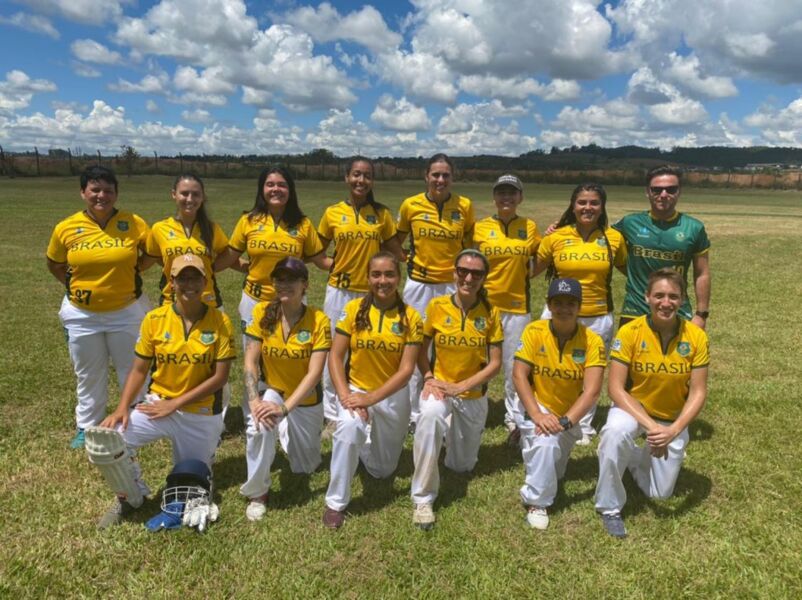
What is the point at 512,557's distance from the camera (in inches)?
138

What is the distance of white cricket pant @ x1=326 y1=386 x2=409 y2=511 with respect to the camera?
3.85 metres

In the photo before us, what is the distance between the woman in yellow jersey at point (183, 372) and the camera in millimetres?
3896

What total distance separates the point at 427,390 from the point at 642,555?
1.77 m

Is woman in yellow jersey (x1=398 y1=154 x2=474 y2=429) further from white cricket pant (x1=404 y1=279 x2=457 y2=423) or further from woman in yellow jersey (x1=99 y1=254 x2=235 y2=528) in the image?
woman in yellow jersey (x1=99 y1=254 x2=235 y2=528)

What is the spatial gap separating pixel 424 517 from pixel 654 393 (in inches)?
74.9

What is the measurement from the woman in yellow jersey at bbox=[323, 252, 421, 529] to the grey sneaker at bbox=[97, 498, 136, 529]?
5.37 ft

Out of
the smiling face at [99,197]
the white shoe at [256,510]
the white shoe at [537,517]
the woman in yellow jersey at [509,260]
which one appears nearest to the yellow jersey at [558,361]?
the white shoe at [537,517]

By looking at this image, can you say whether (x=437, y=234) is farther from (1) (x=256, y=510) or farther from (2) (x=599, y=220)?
(1) (x=256, y=510)

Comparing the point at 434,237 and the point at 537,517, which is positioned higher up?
the point at 434,237

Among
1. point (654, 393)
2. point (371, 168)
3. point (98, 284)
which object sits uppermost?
point (371, 168)

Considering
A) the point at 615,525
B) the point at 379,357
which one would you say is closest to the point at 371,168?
the point at 379,357

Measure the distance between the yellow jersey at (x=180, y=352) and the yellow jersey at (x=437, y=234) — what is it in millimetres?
2188

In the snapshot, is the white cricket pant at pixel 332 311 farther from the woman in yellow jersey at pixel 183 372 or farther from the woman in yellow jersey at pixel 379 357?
the woman in yellow jersey at pixel 183 372

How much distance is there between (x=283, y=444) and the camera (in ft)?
14.4
